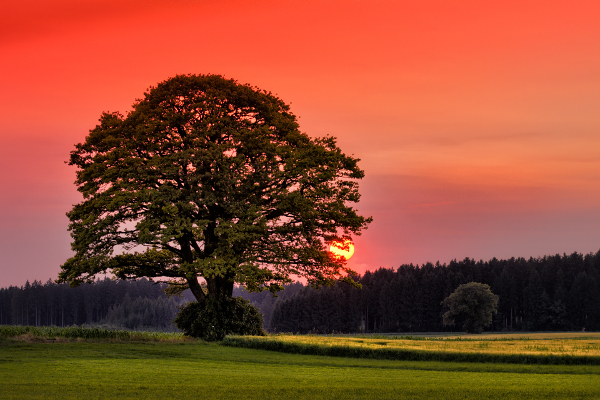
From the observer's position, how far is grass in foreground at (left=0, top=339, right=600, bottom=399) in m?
16.3

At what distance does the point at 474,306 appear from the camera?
362 ft

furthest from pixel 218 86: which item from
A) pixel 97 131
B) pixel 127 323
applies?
pixel 127 323

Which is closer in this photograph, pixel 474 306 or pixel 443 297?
pixel 474 306

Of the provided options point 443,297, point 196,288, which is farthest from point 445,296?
point 196,288

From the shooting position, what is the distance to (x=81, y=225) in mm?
39812

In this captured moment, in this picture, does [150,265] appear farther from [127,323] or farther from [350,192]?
[127,323]

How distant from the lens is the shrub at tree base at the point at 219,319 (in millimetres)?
39312

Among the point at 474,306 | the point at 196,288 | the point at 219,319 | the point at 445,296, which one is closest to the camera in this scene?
the point at 219,319

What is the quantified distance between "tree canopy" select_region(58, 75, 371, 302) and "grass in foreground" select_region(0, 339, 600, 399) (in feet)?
32.3

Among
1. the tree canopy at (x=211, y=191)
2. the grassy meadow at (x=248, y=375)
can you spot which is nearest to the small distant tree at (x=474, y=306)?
the tree canopy at (x=211, y=191)

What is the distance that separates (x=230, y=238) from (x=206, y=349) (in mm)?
7752

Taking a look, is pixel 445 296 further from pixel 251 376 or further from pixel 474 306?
pixel 251 376

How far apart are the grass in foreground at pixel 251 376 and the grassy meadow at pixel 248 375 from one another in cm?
3

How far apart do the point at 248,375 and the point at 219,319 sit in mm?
19418
